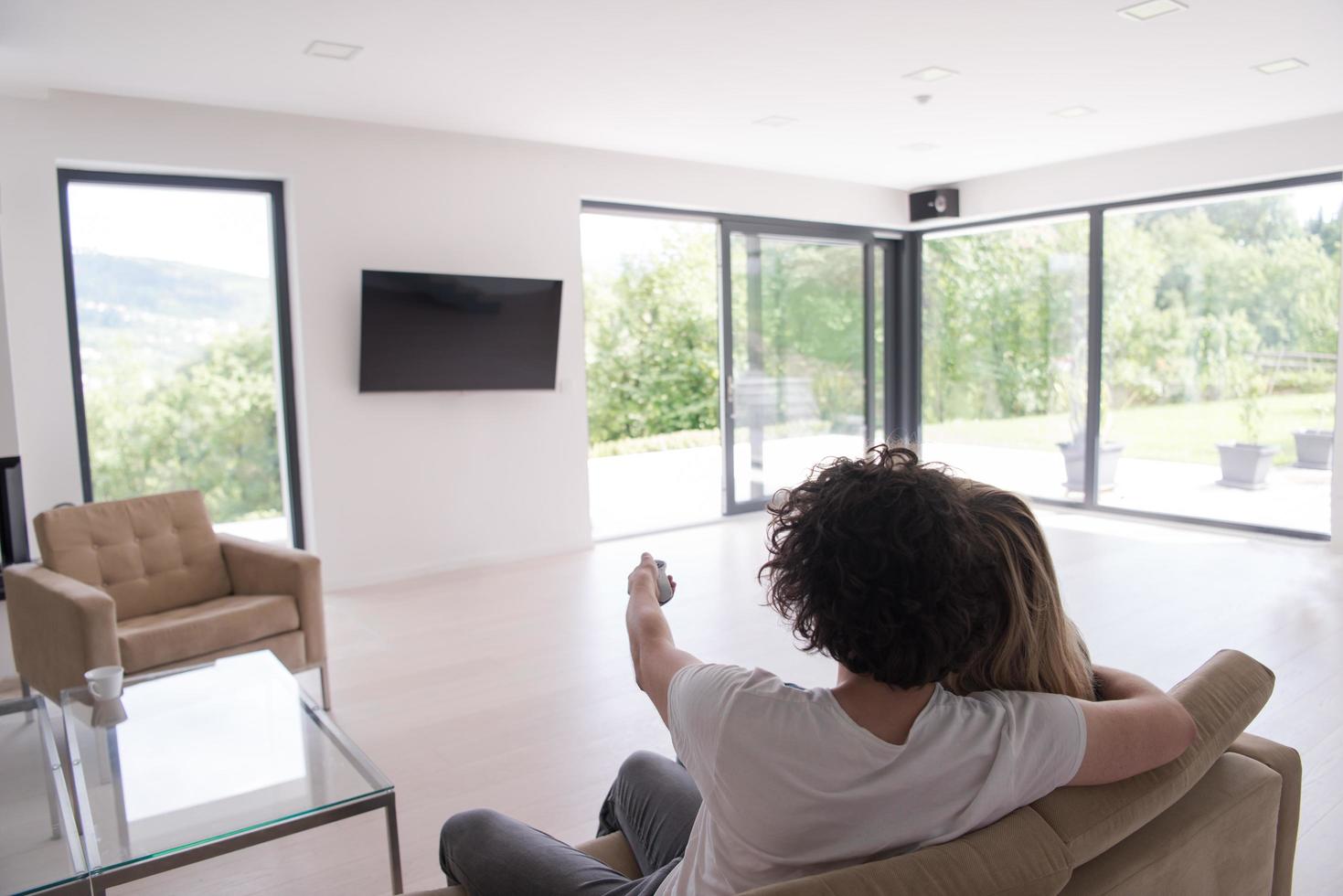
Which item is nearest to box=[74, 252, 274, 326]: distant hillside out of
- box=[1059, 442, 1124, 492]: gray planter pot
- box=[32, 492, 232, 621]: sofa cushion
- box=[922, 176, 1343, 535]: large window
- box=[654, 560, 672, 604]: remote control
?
box=[32, 492, 232, 621]: sofa cushion

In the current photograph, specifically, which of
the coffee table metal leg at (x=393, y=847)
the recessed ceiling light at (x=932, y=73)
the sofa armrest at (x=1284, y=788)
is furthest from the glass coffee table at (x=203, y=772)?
the recessed ceiling light at (x=932, y=73)

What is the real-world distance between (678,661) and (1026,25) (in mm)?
3598

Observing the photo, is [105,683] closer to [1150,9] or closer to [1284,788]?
[1284,788]

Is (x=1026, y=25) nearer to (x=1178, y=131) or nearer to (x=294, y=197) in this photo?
(x=1178, y=131)

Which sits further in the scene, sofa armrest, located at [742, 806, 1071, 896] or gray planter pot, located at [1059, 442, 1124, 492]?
gray planter pot, located at [1059, 442, 1124, 492]

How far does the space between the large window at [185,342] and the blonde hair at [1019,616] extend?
485cm

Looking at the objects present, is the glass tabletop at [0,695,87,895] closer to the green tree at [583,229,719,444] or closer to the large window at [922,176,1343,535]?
the large window at [922,176,1343,535]

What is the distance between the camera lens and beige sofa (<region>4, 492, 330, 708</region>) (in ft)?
10.1

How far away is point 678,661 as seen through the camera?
129 centimetres

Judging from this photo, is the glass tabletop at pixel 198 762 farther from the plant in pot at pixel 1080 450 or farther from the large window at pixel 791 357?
the plant in pot at pixel 1080 450

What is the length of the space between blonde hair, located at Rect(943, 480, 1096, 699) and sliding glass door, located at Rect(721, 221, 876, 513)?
19.5ft

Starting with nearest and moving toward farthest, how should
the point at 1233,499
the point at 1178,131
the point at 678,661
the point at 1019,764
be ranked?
the point at 1019,764 → the point at 678,661 → the point at 1178,131 → the point at 1233,499

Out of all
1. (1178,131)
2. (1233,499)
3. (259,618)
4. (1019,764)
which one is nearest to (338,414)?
(259,618)

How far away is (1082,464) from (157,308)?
21.1ft
